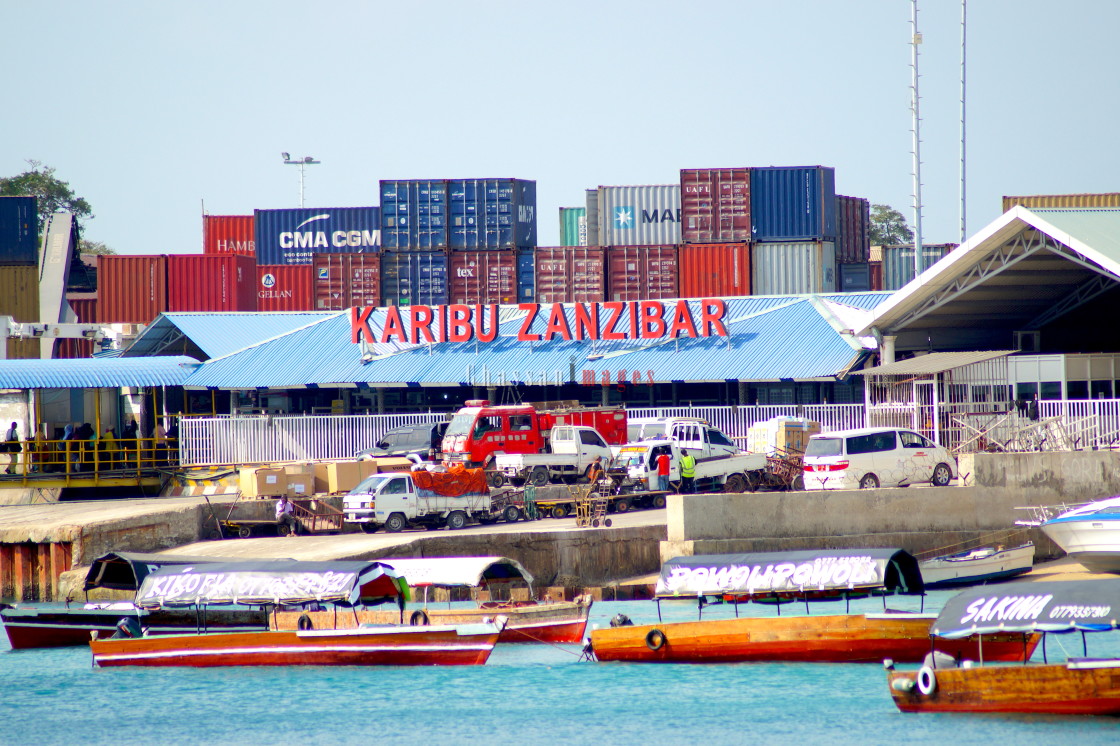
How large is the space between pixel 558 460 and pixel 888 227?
260 ft

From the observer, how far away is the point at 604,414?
41531 mm

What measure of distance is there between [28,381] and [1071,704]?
1250 inches

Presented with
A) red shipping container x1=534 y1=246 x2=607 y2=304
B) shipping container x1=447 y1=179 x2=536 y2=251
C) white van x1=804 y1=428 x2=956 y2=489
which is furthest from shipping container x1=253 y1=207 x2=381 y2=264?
white van x1=804 y1=428 x2=956 y2=489

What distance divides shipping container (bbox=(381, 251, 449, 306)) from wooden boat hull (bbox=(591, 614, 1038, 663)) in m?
32.1

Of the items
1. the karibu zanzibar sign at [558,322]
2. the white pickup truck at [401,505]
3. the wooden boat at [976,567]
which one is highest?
the karibu zanzibar sign at [558,322]

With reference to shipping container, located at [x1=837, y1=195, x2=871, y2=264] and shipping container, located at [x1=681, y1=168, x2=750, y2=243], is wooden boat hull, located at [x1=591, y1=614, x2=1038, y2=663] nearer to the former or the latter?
shipping container, located at [x1=681, y1=168, x2=750, y2=243]

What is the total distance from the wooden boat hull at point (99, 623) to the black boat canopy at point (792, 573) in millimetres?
9109

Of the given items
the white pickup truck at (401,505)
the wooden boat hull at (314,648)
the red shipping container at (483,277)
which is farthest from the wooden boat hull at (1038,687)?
the red shipping container at (483,277)

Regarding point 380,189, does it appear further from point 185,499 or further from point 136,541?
point 136,541

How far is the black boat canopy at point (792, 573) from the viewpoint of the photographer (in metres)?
26.2

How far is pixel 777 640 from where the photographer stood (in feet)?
87.3

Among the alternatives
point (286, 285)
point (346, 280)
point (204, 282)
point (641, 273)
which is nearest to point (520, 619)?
point (641, 273)

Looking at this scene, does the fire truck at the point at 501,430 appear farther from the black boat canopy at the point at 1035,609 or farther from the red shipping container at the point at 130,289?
the red shipping container at the point at 130,289

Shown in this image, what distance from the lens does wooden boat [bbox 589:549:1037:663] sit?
26.2 meters
